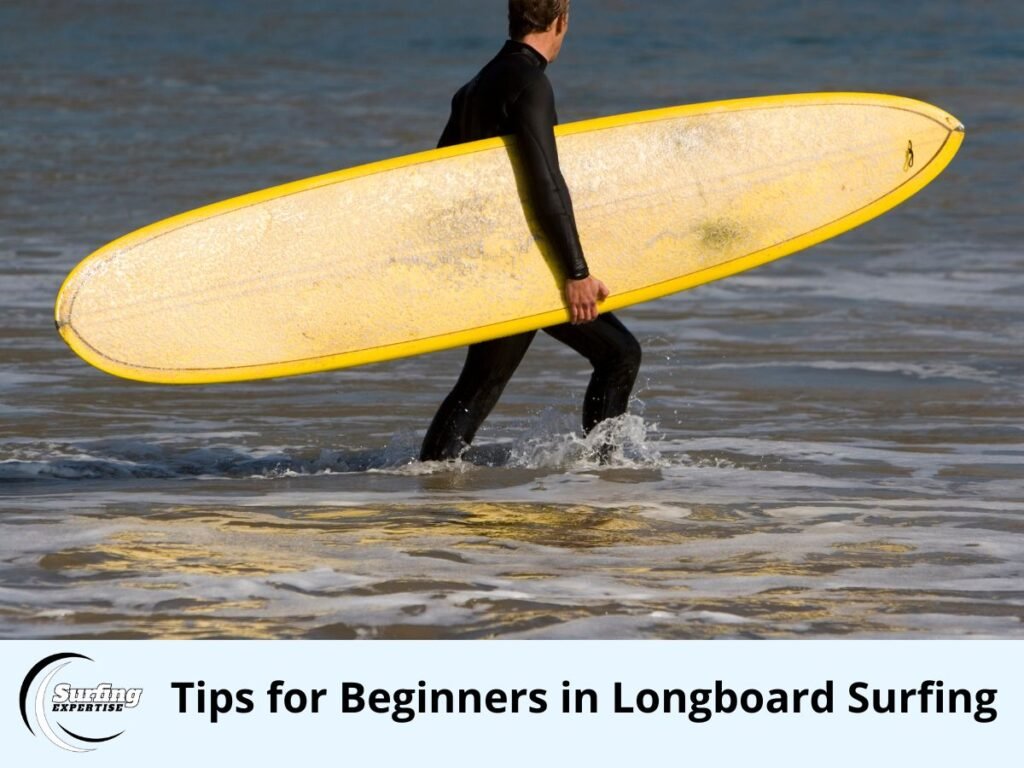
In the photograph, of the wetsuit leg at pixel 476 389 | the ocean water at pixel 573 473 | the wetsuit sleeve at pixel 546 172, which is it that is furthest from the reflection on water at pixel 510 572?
the wetsuit sleeve at pixel 546 172

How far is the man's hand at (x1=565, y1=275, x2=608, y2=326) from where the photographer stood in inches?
204

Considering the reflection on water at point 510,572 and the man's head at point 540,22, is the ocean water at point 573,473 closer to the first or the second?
the reflection on water at point 510,572

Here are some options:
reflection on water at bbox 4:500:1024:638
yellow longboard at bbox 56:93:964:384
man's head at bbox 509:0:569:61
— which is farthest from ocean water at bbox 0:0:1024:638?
man's head at bbox 509:0:569:61

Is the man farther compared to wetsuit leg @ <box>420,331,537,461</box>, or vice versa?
wetsuit leg @ <box>420,331,537,461</box>

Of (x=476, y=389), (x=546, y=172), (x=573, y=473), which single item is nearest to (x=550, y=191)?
(x=546, y=172)

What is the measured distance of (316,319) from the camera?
18.1 feet

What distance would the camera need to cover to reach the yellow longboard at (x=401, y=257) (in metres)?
5.39

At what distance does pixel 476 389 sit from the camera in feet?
17.8

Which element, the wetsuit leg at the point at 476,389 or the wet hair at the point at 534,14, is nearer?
the wet hair at the point at 534,14

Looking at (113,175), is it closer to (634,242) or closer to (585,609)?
(634,242)

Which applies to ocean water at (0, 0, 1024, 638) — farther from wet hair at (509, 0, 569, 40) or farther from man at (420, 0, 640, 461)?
wet hair at (509, 0, 569, 40)
